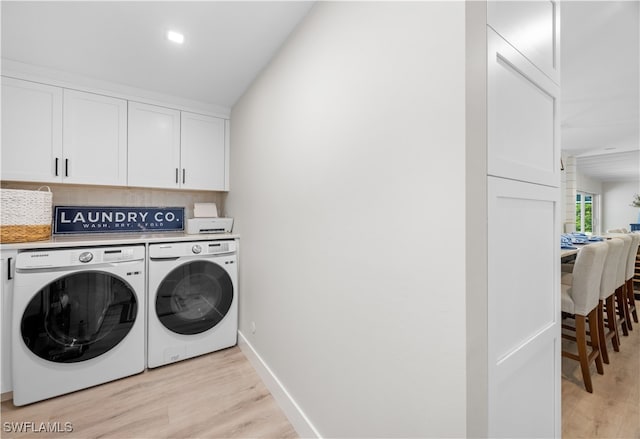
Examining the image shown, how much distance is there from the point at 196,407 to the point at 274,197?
1.44 meters

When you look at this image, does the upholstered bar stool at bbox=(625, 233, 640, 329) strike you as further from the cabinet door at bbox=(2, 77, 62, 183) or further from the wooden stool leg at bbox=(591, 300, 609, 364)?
the cabinet door at bbox=(2, 77, 62, 183)

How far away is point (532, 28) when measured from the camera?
37.5 inches

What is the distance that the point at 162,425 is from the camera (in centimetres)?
159

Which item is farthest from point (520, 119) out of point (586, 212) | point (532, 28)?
point (586, 212)

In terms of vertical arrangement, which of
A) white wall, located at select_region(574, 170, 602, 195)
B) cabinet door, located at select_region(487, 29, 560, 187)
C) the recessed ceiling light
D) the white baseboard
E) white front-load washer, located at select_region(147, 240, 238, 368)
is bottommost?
the white baseboard

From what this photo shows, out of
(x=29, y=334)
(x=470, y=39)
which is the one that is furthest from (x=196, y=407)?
(x=470, y=39)

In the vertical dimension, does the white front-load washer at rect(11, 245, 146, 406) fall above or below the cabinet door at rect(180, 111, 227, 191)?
below

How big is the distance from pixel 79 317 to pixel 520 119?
2.73 metres

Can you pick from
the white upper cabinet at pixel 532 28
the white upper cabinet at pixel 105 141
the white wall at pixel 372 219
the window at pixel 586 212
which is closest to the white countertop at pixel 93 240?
the white upper cabinet at pixel 105 141

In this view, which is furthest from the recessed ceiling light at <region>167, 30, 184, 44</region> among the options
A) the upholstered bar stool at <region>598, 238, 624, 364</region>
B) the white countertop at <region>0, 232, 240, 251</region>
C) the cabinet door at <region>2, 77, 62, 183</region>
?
the upholstered bar stool at <region>598, 238, 624, 364</region>

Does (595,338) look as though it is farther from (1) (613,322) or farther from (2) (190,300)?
(2) (190,300)

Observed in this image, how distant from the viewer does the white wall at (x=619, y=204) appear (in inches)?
298

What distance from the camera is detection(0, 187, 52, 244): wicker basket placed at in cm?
177

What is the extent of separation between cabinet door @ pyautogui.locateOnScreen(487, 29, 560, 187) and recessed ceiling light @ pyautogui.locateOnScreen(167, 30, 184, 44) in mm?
1726
